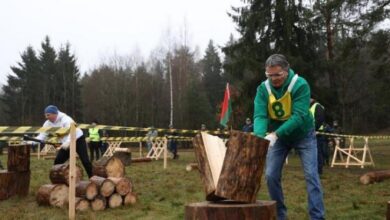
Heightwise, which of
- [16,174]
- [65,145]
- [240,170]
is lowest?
[16,174]

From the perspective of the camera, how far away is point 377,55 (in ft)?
75.4

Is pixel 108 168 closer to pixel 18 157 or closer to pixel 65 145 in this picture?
pixel 65 145

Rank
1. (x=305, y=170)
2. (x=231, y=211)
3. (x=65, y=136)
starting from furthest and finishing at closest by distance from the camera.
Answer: (x=65, y=136) → (x=305, y=170) → (x=231, y=211)

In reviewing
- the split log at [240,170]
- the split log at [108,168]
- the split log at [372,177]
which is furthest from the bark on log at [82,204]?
the split log at [372,177]

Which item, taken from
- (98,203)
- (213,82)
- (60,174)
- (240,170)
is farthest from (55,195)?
(213,82)

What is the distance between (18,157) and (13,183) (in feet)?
1.55

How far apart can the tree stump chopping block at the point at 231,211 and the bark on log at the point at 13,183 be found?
598 cm

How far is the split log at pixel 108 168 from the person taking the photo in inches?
375

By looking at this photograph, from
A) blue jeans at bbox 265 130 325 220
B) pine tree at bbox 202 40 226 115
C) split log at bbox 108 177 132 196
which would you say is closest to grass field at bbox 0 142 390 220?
split log at bbox 108 177 132 196

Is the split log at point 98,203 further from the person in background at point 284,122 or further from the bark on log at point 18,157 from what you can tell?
the person in background at point 284,122

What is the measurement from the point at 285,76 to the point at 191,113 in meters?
43.2

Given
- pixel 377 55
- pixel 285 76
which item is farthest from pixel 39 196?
pixel 377 55

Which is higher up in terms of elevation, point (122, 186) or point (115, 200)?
point (122, 186)

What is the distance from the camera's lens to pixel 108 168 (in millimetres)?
9531
